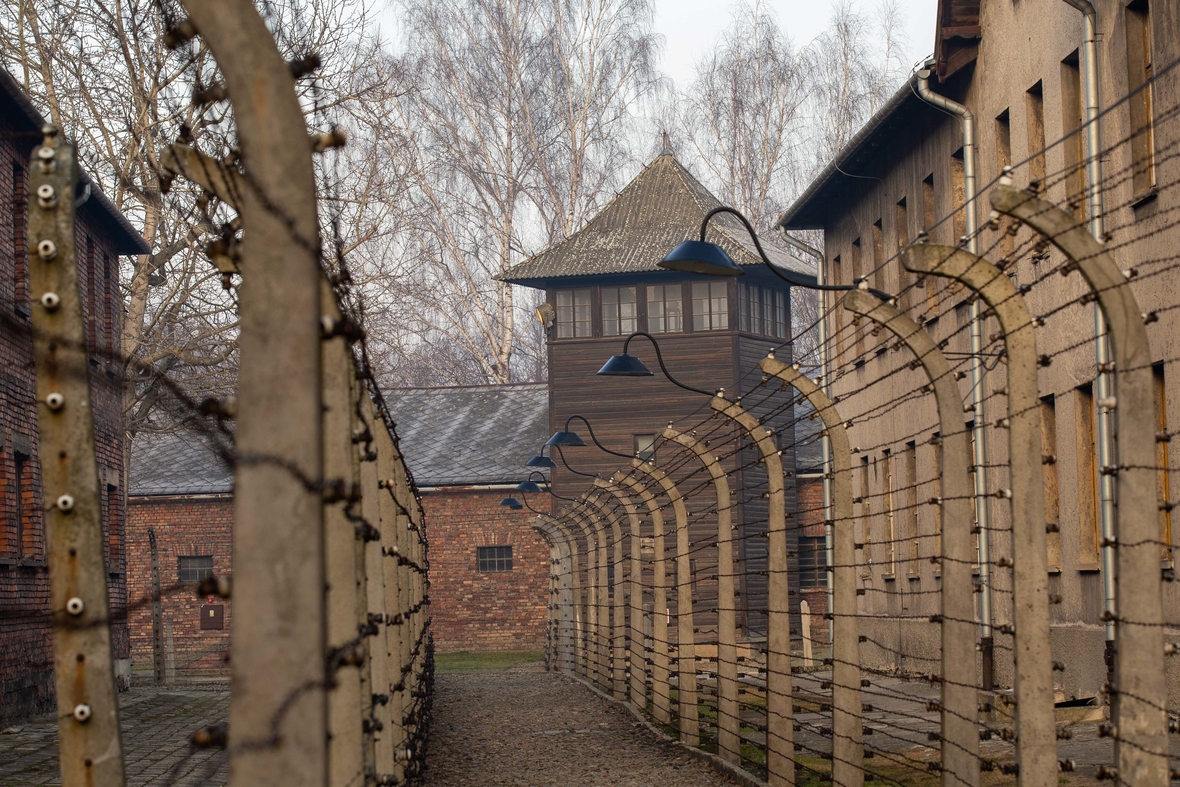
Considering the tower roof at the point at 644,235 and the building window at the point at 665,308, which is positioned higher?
the tower roof at the point at 644,235

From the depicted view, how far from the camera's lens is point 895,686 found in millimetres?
19781

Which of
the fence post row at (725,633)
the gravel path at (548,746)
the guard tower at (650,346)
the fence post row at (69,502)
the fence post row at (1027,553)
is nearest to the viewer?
the fence post row at (69,502)

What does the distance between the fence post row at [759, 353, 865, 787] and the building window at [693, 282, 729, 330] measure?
86.7 ft

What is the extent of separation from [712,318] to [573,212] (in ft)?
39.2

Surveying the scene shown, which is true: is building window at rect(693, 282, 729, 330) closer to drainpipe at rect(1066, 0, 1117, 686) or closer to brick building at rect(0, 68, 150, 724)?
brick building at rect(0, 68, 150, 724)

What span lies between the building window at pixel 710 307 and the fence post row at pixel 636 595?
1796 cm

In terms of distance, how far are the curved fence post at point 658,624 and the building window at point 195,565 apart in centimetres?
2508

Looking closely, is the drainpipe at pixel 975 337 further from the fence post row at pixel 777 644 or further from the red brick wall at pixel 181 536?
the red brick wall at pixel 181 536

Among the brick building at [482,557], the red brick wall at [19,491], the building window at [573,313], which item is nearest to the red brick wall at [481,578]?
the brick building at [482,557]

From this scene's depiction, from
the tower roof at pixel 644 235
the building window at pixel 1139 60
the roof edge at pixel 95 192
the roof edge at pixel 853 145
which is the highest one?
the tower roof at pixel 644 235

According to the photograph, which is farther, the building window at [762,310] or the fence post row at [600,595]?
the building window at [762,310]

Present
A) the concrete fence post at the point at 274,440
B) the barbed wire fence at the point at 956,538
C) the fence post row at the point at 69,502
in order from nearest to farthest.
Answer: the concrete fence post at the point at 274,440 < the fence post row at the point at 69,502 < the barbed wire fence at the point at 956,538

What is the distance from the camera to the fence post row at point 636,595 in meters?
16.3

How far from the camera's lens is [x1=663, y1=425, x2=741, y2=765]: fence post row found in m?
11.9
